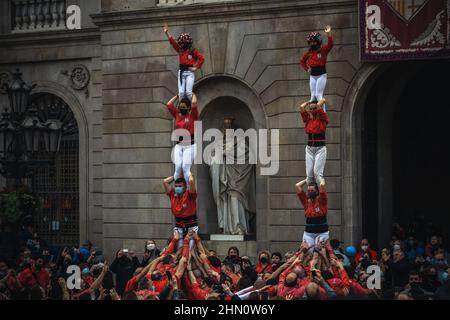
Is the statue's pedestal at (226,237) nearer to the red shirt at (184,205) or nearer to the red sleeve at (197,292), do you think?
the red shirt at (184,205)

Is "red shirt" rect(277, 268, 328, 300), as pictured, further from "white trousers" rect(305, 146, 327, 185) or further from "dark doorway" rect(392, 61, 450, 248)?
"dark doorway" rect(392, 61, 450, 248)

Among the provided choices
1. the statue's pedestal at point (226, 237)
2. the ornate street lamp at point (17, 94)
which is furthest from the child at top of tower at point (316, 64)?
the statue's pedestal at point (226, 237)

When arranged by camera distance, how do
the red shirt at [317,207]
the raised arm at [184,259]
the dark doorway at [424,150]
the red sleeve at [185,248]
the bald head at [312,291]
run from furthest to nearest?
1. the dark doorway at [424,150]
2. the red shirt at [317,207]
3. the red sleeve at [185,248]
4. the raised arm at [184,259]
5. the bald head at [312,291]

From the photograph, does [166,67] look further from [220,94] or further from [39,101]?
[39,101]

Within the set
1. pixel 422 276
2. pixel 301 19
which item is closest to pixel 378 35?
pixel 301 19

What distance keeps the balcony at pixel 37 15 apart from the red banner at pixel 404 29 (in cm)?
954

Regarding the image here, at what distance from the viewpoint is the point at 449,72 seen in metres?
29.8

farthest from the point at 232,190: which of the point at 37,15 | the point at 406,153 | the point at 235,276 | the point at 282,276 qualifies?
the point at 282,276

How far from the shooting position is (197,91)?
28.1m

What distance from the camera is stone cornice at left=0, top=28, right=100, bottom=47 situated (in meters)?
30.5

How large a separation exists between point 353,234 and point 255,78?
15.0 ft

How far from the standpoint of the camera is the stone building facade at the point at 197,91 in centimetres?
2619

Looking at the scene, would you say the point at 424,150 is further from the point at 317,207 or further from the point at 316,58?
the point at 317,207

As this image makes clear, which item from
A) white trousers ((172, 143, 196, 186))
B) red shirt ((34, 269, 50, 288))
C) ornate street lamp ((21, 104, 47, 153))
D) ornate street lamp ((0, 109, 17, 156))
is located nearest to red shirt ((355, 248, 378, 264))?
white trousers ((172, 143, 196, 186))
